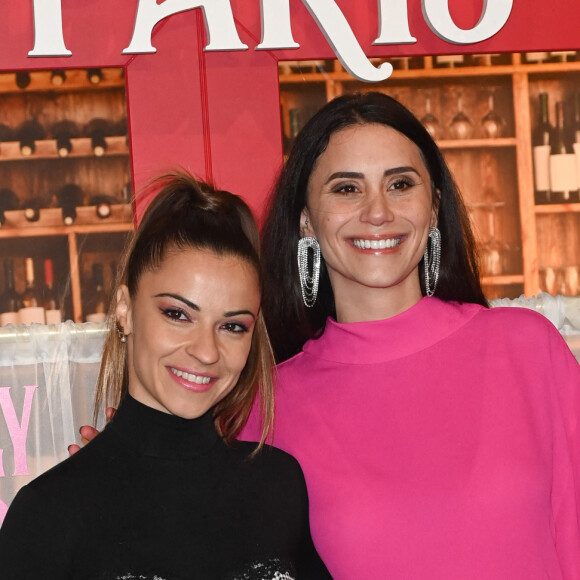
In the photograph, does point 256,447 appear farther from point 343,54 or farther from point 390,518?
point 343,54

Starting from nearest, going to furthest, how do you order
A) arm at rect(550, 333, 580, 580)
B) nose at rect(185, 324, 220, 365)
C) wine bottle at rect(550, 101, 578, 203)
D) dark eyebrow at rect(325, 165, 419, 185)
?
nose at rect(185, 324, 220, 365) → arm at rect(550, 333, 580, 580) → dark eyebrow at rect(325, 165, 419, 185) → wine bottle at rect(550, 101, 578, 203)

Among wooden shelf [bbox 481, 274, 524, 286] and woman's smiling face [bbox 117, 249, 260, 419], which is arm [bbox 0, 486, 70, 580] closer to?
woman's smiling face [bbox 117, 249, 260, 419]

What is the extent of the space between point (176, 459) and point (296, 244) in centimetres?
65

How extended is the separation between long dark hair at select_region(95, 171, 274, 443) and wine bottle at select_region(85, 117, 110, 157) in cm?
104

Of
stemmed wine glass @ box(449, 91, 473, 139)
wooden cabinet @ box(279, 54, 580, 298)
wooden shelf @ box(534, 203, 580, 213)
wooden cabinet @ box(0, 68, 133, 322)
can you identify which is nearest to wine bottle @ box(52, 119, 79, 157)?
wooden cabinet @ box(0, 68, 133, 322)

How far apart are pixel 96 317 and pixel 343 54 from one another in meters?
1.05

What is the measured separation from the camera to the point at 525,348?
6.63 feet

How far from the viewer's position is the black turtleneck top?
155 cm

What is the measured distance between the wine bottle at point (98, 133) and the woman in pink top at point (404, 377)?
917 mm

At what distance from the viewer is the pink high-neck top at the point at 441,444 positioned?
187cm

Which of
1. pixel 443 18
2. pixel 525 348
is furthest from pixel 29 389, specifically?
pixel 443 18

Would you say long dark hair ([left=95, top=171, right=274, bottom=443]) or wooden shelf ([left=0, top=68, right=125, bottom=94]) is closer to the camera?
long dark hair ([left=95, top=171, right=274, bottom=443])

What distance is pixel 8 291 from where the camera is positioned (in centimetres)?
295

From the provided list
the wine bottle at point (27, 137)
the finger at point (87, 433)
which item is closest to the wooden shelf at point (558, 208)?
the wine bottle at point (27, 137)
